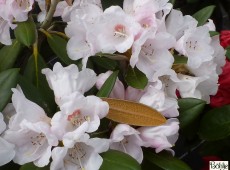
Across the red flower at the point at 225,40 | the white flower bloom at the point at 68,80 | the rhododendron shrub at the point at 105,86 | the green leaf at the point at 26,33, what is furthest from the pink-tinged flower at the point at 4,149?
the red flower at the point at 225,40

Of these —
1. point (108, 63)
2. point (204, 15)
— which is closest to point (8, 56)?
point (108, 63)

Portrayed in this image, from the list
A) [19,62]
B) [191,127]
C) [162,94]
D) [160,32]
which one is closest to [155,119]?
[162,94]

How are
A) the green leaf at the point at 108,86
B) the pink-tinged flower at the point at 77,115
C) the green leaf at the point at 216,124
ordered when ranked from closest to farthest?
1. the pink-tinged flower at the point at 77,115
2. the green leaf at the point at 108,86
3. the green leaf at the point at 216,124

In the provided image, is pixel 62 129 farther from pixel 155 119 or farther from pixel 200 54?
pixel 200 54

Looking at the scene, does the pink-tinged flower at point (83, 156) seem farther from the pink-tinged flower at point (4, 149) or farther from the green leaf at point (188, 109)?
the green leaf at point (188, 109)

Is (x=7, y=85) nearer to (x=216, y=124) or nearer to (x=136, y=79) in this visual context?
(x=136, y=79)

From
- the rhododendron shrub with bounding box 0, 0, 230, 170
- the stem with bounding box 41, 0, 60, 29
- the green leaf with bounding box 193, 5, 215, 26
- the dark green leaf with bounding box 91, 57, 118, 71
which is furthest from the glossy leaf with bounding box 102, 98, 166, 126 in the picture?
the green leaf with bounding box 193, 5, 215, 26
